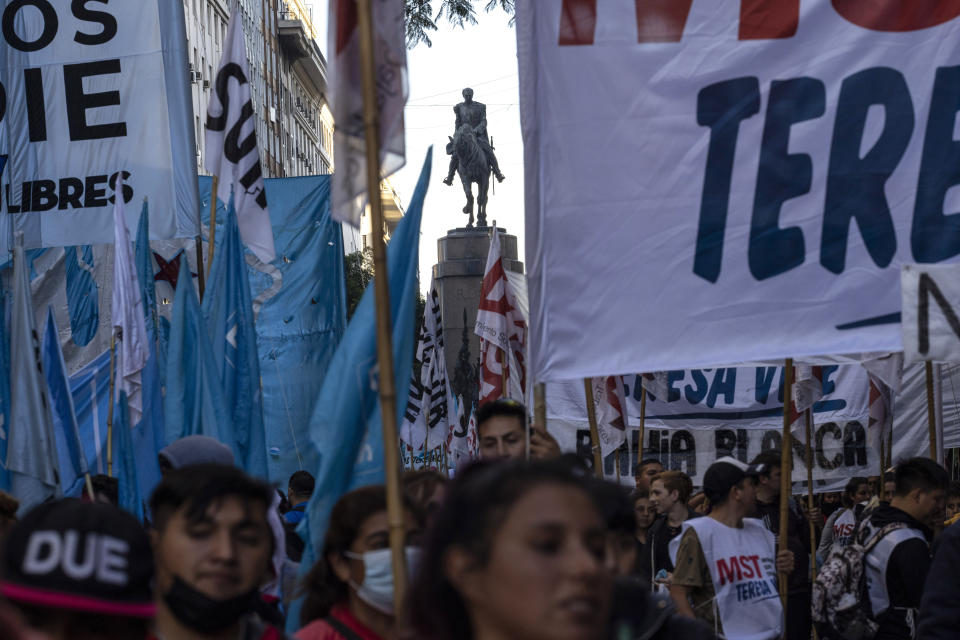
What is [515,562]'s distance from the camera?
217 cm

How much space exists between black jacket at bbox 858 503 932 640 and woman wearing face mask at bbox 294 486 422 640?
3146mm

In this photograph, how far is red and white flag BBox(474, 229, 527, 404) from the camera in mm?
11180

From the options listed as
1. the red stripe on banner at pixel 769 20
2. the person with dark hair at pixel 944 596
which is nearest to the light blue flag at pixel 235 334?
the red stripe on banner at pixel 769 20

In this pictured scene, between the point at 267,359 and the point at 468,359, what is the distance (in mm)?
11929

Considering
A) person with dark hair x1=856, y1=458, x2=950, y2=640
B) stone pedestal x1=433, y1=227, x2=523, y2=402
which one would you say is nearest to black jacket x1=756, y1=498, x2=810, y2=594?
person with dark hair x1=856, y1=458, x2=950, y2=640

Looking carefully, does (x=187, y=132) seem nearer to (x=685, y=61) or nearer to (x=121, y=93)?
(x=121, y=93)

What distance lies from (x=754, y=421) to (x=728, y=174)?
294 inches

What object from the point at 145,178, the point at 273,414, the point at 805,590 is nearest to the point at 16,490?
the point at 145,178

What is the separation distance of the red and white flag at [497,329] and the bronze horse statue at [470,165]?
54.9ft

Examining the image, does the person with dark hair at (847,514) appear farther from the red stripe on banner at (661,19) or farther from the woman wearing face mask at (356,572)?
the woman wearing face mask at (356,572)

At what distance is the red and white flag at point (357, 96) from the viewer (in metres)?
3.64

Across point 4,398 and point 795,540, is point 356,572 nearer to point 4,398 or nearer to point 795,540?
point 4,398

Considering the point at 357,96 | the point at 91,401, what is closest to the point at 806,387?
the point at 91,401

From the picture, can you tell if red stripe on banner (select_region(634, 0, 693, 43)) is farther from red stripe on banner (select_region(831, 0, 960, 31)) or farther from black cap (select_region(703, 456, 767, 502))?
black cap (select_region(703, 456, 767, 502))
